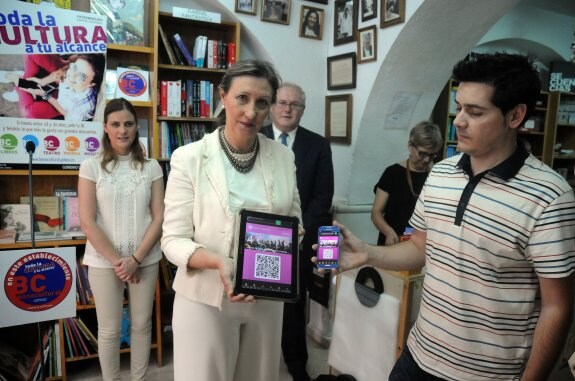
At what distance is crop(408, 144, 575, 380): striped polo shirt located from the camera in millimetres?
1011

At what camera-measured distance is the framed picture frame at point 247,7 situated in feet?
9.92

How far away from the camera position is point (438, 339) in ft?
3.95

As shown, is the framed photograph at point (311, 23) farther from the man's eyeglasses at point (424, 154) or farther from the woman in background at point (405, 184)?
the man's eyeglasses at point (424, 154)

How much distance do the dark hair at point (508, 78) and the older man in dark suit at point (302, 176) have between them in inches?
56.4

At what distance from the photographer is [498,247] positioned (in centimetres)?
106

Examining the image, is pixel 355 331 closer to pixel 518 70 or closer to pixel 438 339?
pixel 438 339

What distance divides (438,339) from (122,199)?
166cm

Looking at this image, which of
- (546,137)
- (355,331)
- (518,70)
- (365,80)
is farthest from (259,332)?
(546,137)

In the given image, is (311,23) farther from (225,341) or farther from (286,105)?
(225,341)

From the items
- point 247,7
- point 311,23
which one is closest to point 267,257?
point 247,7

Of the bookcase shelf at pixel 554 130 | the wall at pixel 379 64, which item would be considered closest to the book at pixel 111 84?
the wall at pixel 379 64

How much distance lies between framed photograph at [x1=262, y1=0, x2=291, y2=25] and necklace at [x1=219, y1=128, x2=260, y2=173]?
2094mm

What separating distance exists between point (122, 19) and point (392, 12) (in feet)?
5.73

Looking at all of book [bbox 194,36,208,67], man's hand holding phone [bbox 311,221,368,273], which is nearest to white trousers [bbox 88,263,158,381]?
man's hand holding phone [bbox 311,221,368,273]
